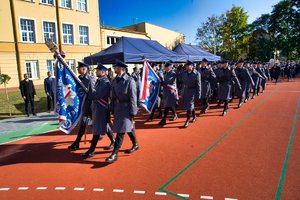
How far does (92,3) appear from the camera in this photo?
27688mm

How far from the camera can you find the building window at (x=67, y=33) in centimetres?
2519

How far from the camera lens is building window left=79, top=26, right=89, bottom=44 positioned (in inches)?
1059

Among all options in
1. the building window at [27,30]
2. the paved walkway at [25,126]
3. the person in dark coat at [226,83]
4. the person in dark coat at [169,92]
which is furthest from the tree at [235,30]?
the paved walkway at [25,126]

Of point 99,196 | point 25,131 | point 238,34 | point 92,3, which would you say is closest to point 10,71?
point 92,3

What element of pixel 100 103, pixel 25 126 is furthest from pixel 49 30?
pixel 100 103

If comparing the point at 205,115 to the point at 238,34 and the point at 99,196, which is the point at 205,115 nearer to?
the point at 99,196

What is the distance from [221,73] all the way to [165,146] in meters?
5.11

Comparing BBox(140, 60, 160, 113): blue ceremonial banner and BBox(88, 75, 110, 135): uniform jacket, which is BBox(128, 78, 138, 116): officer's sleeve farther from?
BBox(140, 60, 160, 113): blue ceremonial banner

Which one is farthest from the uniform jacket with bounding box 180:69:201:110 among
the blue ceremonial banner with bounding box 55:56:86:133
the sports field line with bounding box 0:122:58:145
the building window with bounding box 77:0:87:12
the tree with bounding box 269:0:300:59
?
the tree with bounding box 269:0:300:59

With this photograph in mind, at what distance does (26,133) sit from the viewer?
793 centimetres

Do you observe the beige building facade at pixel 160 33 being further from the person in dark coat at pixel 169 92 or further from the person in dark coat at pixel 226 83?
the person in dark coat at pixel 169 92

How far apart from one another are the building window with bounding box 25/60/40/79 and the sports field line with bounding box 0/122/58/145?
600 inches

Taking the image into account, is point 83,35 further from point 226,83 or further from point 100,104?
point 100,104

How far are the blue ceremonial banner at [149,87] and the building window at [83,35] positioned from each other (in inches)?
847
